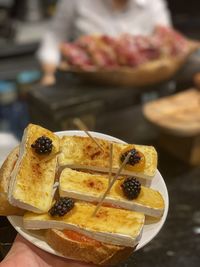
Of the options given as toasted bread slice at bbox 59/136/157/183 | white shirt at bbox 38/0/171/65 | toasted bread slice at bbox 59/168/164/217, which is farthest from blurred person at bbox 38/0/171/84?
toasted bread slice at bbox 59/168/164/217

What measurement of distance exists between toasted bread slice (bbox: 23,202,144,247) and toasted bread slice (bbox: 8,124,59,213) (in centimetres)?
3

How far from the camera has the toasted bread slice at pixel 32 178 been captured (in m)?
0.84

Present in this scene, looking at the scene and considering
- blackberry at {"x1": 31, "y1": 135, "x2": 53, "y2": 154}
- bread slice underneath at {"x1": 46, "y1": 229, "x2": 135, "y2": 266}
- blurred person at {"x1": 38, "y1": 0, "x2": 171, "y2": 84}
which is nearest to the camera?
A: bread slice underneath at {"x1": 46, "y1": 229, "x2": 135, "y2": 266}

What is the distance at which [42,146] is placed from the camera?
931mm

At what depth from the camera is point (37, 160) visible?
3.06 feet

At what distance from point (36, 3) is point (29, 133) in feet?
9.53

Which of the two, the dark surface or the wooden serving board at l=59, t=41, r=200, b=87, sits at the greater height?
the wooden serving board at l=59, t=41, r=200, b=87

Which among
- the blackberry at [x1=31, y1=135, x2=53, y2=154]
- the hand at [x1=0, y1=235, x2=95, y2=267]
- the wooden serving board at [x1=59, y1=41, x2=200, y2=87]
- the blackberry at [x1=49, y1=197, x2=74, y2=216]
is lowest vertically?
the wooden serving board at [x1=59, y1=41, x2=200, y2=87]

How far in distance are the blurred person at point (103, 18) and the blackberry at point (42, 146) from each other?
2031 millimetres

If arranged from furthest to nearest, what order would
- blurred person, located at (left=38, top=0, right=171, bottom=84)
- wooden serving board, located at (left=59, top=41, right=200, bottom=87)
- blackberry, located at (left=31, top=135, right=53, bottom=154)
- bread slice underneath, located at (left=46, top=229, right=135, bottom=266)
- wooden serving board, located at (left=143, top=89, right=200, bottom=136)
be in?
blurred person, located at (left=38, top=0, right=171, bottom=84) → wooden serving board, located at (left=59, top=41, right=200, bottom=87) → wooden serving board, located at (left=143, top=89, right=200, bottom=136) → blackberry, located at (left=31, top=135, right=53, bottom=154) → bread slice underneath, located at (left=46, top=229, right=135, bottom=266)

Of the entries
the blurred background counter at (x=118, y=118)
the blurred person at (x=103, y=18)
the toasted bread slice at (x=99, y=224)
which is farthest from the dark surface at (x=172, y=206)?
the blurred person at (x=103, y=18)

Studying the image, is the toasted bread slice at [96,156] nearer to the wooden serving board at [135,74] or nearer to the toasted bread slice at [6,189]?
the toasted bread slice at [6,189]

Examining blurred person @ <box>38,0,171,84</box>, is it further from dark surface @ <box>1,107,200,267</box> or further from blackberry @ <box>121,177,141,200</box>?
blackberry @ <box>121,177,141,200</box>

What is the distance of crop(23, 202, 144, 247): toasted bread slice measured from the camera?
32.8 inches
